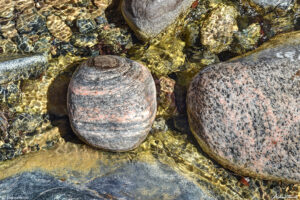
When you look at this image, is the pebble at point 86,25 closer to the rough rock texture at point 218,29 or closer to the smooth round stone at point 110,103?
the smooth round stone at point 110,103

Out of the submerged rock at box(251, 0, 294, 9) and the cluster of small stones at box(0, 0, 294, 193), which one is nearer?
the cluster of small stones at box(0, 0, 294, 193)

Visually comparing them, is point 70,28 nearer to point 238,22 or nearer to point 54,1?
point 54,1

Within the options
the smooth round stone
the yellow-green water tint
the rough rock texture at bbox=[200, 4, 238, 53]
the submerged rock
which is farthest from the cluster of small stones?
the smooth round stone

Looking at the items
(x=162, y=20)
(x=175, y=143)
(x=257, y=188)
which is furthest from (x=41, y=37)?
(x=257, y=188)

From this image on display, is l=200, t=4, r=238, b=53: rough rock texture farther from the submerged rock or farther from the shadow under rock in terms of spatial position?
the shadow under rock

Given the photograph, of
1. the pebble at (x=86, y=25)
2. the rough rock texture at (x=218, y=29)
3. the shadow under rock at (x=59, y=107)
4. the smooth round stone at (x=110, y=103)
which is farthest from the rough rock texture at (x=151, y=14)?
the shadow under rock at (x=59, y=107)

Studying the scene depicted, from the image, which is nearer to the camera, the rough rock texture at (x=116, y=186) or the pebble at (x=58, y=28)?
the rough rock texture at (x=116, y=186)

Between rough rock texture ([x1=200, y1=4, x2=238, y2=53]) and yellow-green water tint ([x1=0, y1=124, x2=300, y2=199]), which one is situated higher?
rough rock texture ([x1=200, y1=4, x2=238, y2=53])
